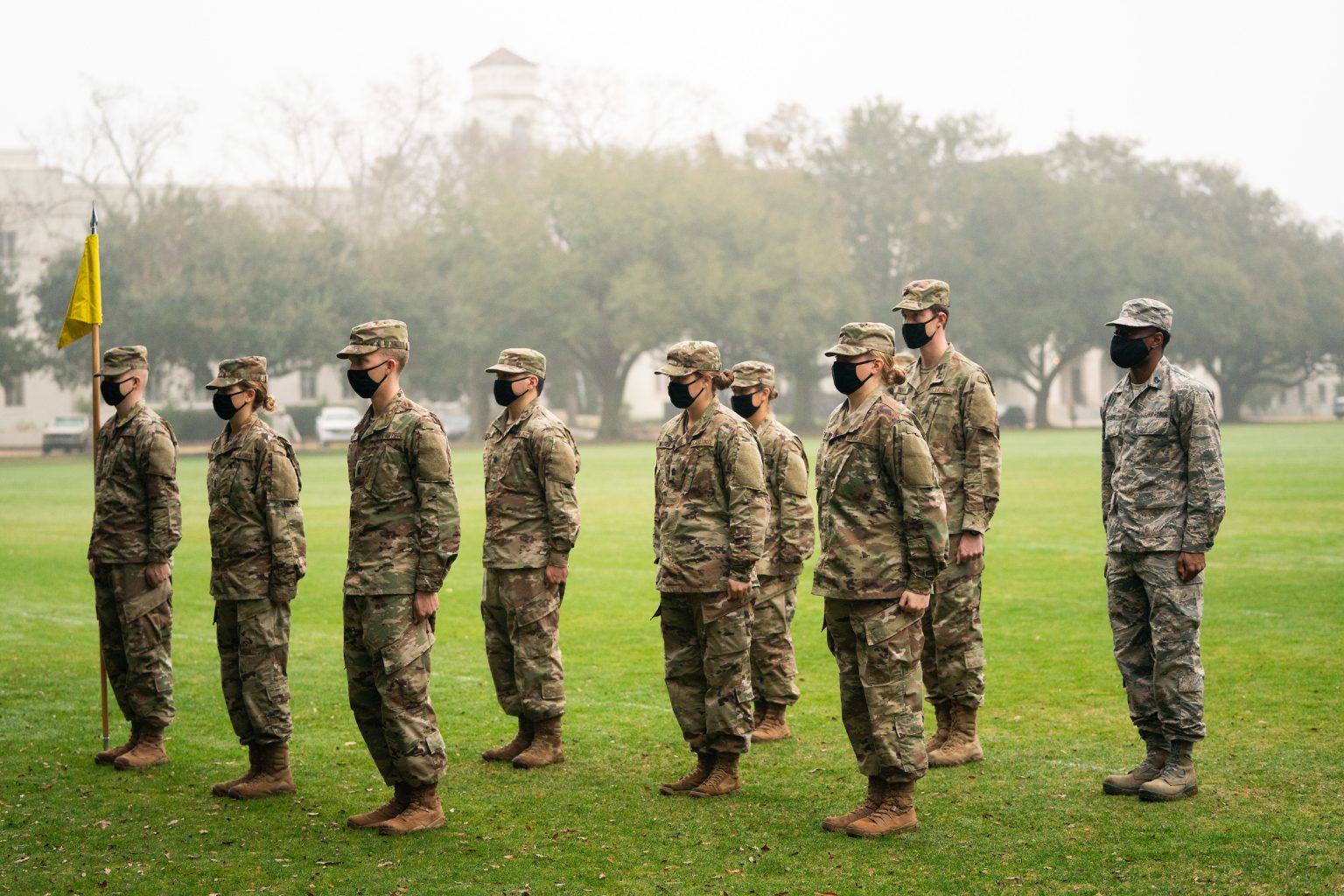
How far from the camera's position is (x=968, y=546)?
26.7 ft

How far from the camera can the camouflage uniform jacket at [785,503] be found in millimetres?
9320

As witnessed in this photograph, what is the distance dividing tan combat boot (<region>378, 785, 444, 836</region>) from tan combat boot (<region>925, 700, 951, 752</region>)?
286 cm

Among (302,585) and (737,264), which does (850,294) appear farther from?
(302,585)

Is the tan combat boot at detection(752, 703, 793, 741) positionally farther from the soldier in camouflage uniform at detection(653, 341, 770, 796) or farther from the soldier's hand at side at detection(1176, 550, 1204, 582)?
the soldier's hand at side at detection(1176, 550, 1204, 582)

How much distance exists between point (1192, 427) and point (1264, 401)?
287ft

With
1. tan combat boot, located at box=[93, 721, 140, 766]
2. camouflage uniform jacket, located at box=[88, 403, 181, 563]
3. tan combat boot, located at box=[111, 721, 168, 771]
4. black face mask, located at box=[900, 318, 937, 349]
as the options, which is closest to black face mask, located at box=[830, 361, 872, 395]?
black face mask, located at box=[900, 318, 937, 349]

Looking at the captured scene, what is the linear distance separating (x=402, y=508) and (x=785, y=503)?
2.99 m

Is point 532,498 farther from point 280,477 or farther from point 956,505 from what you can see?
point 956,505

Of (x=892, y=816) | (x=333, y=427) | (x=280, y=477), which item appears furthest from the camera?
(x=333, y=427)

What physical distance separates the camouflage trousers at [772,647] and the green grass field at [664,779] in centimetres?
40

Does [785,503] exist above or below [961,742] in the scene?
above

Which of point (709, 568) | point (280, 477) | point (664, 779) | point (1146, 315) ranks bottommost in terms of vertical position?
point (664, 779)

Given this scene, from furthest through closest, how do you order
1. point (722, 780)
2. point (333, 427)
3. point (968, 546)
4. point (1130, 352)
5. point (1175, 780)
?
point (333, 427)
point (968, 546)
point (722, 780)
point (1130, 352)
point (1175, 780)

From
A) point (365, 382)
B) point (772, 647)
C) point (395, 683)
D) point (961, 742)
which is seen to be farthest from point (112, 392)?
point (961, 742)
